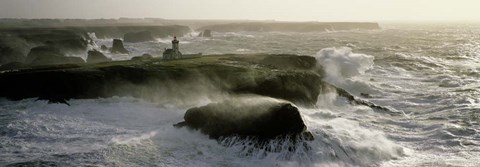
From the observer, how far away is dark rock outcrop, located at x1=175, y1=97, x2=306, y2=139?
19.5 meters

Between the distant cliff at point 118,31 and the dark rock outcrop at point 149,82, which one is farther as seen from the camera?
the distant cliff at point 118,31

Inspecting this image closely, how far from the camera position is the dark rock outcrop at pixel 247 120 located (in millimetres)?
19453

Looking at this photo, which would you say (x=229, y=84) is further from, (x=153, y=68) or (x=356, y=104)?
(x=356, y=104)

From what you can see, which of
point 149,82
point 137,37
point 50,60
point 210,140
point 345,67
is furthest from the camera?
point 137,37

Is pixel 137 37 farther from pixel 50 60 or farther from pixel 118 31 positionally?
pixel 50 60

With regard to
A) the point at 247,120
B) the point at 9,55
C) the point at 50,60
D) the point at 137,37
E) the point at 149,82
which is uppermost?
the point at 149,82

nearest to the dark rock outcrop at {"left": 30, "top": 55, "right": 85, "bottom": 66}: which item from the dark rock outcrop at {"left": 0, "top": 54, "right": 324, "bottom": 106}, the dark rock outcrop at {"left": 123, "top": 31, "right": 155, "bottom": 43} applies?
the dark rock outcrop at {"left": 0, "top": 54, "right": 324, "bottom": 106}

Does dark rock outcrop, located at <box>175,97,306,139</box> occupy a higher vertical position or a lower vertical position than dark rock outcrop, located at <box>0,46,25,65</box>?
higher

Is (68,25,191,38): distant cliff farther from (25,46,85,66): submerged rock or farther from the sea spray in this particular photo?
the sea spray

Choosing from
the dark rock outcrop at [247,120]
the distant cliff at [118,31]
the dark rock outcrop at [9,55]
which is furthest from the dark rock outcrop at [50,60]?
the distant cliff at [118,31]

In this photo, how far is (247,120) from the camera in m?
20.6

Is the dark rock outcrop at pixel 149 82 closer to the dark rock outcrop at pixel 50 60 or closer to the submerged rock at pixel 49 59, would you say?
the dark rock outcrop at pixel 50 60

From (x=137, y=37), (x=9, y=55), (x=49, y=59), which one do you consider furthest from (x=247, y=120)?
(x=137, y=37)

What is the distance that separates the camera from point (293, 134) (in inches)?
752
